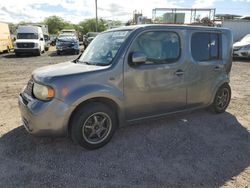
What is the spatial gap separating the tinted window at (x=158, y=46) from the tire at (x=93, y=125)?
3.52ft

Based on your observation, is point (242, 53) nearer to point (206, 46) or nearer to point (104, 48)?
point (206, 46)

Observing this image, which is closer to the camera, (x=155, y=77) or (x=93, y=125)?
(x=93, y=125)

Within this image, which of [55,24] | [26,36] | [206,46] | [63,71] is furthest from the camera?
[55,24]

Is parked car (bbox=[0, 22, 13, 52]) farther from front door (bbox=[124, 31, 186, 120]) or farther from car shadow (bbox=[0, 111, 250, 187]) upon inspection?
front door (bbox=[124, 31, 186, 120])

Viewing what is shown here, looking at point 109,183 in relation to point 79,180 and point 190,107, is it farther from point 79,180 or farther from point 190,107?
point 190,107

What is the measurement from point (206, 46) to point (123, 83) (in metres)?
2.06

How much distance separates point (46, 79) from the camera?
366 cm

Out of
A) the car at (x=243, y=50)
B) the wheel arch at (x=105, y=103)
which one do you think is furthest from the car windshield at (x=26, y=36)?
the wheel arch at (x=105, y=103)

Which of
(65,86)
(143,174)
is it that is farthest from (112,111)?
(143,174)

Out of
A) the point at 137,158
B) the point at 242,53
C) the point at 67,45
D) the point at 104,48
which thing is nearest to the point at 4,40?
the point at 67,45

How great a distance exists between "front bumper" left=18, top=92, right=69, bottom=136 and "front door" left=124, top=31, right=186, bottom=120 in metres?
1.03

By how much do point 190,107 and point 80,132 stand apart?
7.32ft

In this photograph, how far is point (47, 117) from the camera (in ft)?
11.8

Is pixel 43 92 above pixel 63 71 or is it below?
below
